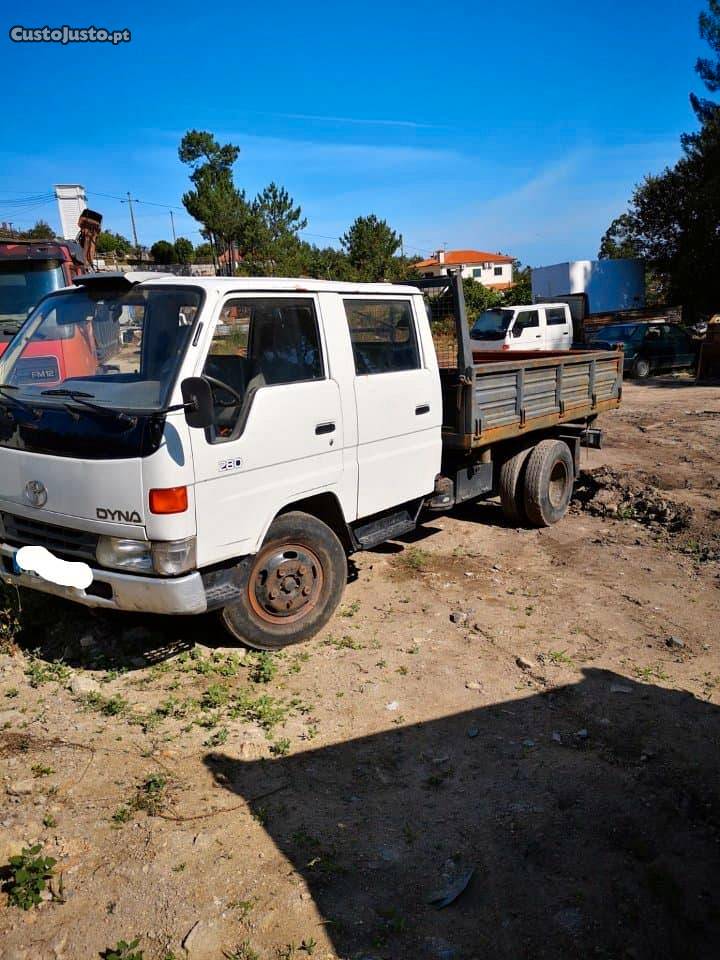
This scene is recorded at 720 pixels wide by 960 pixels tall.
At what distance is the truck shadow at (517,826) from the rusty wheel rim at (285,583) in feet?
3.39

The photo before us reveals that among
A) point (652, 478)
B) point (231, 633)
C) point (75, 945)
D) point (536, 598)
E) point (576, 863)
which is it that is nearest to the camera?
point (75, 945)

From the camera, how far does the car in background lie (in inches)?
754

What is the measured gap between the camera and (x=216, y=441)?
12.1 ft

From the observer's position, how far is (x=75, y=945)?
2.35 m

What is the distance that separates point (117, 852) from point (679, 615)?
3.97 meters

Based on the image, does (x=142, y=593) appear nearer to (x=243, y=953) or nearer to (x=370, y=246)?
(x=243, y=953)

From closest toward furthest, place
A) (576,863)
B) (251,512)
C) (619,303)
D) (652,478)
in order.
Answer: (576,863), (251,512), (652,478), (619,303)

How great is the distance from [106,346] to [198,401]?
0.96 m

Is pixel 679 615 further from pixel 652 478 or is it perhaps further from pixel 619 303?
pixel 619 303

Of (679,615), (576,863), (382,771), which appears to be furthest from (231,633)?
(679,615)

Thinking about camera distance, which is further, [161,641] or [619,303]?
[619,303]

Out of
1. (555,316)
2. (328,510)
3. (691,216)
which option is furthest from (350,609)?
(691,216)

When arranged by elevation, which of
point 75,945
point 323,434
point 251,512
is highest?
point 323,434

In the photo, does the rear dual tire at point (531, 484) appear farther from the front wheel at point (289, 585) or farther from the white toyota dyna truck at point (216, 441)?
the front wheel at point (289, 585)
